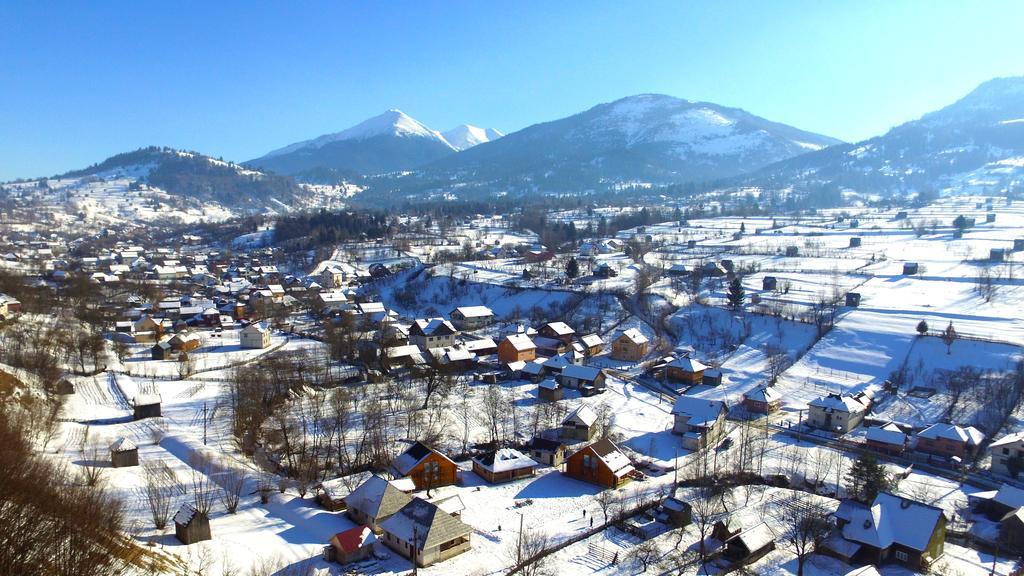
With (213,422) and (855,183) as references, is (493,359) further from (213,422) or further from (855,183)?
(855,183)

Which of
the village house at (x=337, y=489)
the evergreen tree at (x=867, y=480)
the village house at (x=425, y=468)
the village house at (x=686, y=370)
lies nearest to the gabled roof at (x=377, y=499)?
the village house at (x=337, y=489)

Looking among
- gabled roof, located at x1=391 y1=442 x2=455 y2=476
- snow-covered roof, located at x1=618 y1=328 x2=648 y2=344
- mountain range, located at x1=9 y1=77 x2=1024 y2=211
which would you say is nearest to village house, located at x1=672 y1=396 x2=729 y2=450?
gabled roof, located at x1=391 y1=442 x2=455 y2=476

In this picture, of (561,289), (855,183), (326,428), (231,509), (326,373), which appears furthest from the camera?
(855,183)

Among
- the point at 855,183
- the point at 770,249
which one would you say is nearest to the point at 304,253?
the point at 770,249

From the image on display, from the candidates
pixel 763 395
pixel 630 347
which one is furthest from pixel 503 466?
pixel 630 347

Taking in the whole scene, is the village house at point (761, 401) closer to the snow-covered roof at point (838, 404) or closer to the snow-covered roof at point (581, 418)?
the snow-covered roof at point (838, 404)

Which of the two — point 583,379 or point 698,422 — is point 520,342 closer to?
point 583,379
